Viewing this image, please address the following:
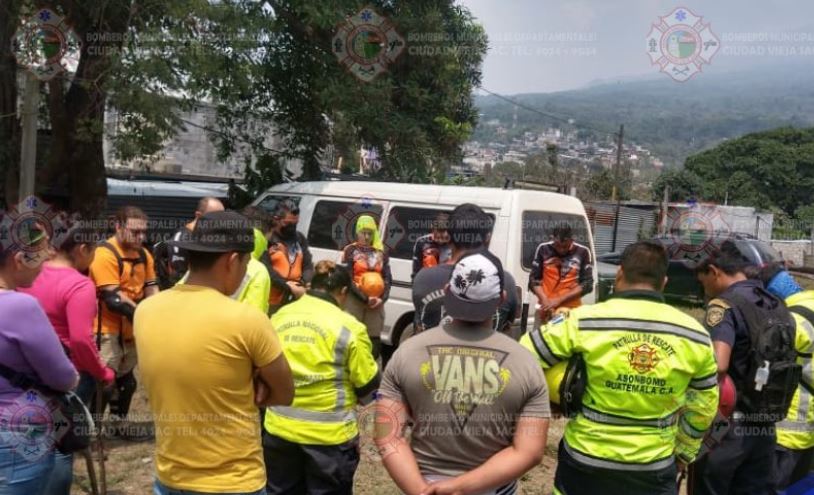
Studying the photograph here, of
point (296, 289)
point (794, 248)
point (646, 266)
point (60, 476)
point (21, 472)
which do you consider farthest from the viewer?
point (794, 248)

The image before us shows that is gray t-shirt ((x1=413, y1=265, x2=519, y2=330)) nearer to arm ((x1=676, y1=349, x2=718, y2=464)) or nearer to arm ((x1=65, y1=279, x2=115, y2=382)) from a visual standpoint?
arm ((x1=676, y1=349, x2=718, y2=464))

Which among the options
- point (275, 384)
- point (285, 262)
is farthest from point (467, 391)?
point (285, 262)

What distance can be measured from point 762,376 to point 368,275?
3.44m

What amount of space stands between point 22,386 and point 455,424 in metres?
1.61

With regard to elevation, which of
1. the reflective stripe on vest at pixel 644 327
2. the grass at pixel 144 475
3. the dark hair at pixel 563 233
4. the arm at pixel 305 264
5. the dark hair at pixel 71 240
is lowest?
the grass at pixel 144 475

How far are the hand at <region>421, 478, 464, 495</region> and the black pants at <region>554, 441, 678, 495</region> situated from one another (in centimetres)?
67

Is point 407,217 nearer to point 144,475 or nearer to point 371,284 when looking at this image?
point 371,284

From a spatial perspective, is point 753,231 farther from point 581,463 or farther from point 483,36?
point 581,463

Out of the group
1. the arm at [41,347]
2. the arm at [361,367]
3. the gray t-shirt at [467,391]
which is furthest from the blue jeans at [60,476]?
the gray t-shirt at [467,391]

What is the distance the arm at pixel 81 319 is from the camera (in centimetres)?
348

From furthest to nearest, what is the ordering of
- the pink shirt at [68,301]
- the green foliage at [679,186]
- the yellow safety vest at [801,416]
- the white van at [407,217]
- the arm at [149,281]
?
1. the green foliage at [679,186]
2. the white van at [407,217]
3. the arm at [149,281]
4. the yellow safety vest at [801,416]
5. the pink shirt at [68,301]

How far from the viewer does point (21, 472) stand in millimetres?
2562

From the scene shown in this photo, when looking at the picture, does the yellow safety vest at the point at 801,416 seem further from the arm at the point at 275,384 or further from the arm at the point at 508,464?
the arm at the point at 275,384

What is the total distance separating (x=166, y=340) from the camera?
2295 mm
